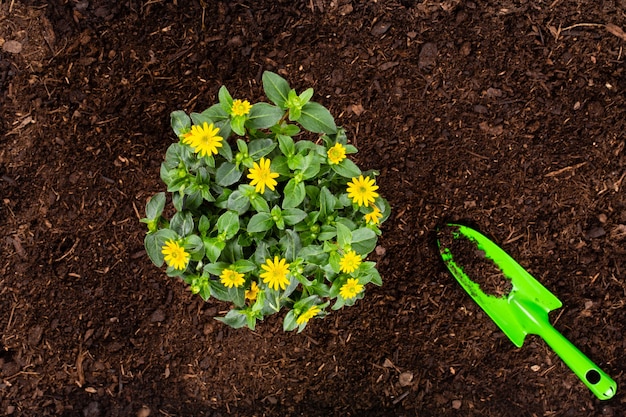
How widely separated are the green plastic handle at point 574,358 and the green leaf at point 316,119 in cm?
120

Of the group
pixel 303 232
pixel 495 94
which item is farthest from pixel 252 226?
pixel 495 94

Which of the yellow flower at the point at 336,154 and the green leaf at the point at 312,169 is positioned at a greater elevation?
the yellow flower at the point at 336,154

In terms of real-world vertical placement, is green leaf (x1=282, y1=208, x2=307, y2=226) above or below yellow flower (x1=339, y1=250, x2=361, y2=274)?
above

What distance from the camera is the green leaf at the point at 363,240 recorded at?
1.56m

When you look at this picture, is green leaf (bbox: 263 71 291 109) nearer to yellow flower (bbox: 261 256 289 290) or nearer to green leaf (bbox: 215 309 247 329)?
yellow flower (bbox: 261 256 289 290)

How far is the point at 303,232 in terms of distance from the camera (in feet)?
5.33

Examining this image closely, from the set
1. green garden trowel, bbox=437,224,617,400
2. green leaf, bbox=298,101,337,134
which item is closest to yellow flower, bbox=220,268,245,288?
green leaf, bbox=298,101,337,134

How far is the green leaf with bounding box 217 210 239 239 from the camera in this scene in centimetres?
152

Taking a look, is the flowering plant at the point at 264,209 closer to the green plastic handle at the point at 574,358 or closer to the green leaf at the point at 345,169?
the green leaf at the point at 345,169

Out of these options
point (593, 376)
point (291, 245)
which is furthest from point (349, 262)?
point (593, 376)

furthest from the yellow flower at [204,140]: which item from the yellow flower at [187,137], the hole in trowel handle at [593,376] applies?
the hole in trowel handle at [593,376]

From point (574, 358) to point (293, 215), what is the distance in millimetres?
1366

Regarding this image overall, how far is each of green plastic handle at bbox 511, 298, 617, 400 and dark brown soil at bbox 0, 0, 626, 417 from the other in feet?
0.46

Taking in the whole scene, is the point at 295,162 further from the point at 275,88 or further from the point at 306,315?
the point at 306,315
